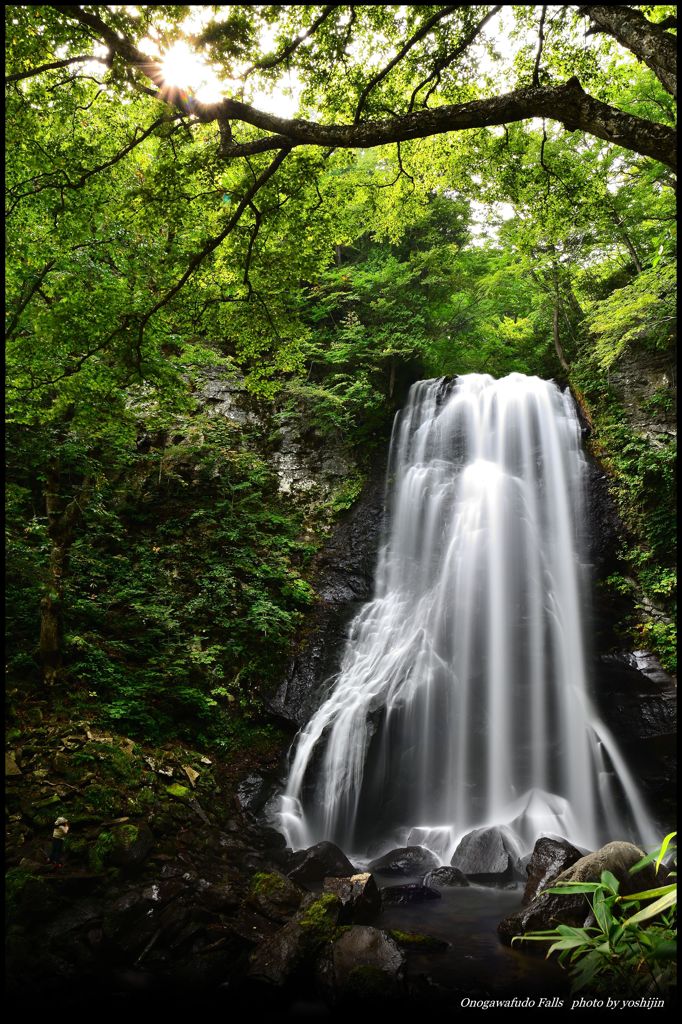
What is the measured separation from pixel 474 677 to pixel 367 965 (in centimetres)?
605

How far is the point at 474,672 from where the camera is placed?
970 centimetres

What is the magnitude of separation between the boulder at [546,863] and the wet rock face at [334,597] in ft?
15.0

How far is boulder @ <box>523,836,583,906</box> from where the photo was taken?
545 centimetres

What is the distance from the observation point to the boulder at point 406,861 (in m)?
6.69

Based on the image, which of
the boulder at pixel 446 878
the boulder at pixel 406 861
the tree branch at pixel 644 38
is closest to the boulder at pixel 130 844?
the boulder at pixel 406 861

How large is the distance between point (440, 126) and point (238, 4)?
3.00 meters

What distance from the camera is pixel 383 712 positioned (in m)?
9.01

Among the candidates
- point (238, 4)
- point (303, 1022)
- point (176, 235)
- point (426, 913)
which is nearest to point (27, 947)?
point (303, 1022)

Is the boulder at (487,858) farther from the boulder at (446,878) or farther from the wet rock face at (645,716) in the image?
the wet rock face at (645,716)

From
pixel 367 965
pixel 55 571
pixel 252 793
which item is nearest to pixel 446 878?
pixel 367 965

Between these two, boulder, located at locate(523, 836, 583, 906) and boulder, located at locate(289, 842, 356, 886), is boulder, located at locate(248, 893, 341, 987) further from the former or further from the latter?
boulder, located at locate(523, 836, 583, 906)

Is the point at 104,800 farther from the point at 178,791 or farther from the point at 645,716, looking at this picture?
the point at 645,716

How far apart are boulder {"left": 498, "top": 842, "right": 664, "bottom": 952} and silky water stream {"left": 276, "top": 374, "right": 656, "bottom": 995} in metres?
0.78

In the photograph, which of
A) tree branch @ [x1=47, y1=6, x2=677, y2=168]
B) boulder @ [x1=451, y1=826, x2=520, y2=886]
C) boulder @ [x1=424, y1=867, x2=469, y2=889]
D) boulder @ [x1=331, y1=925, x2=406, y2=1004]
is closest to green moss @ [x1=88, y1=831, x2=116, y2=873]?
boulder @ [x1=331, y1=925, x2=406, y2=1004]
